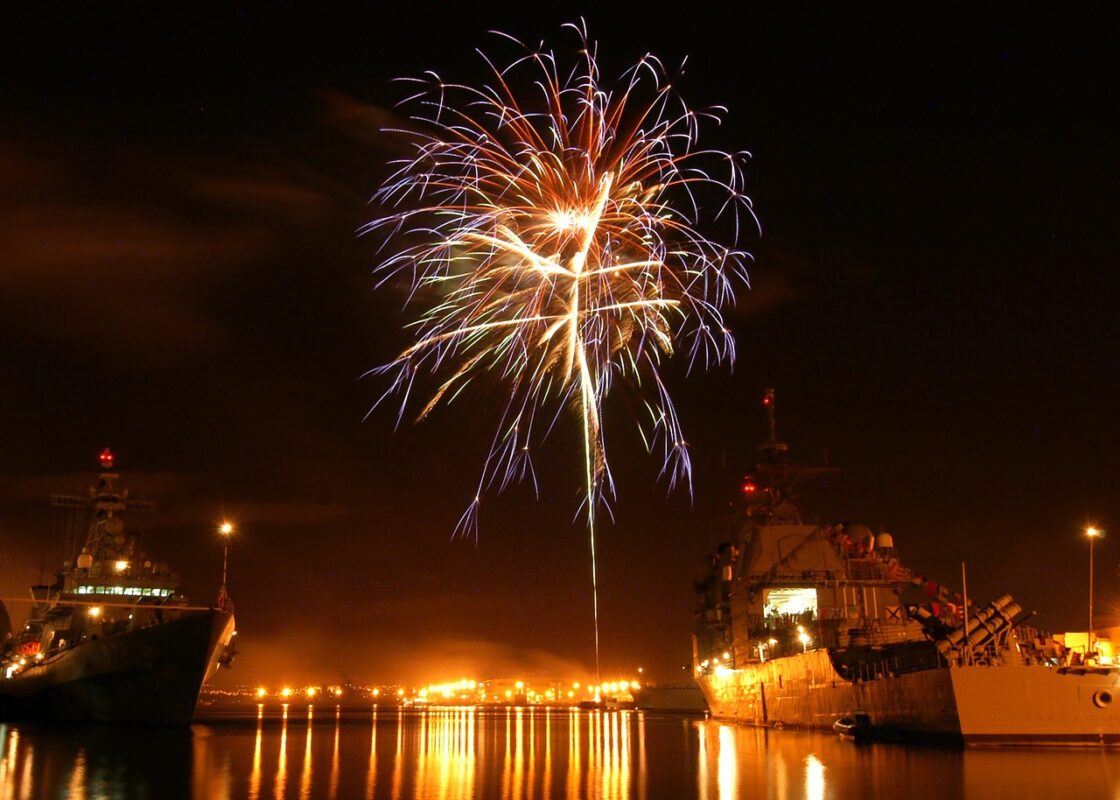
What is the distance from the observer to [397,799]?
20.1 metres

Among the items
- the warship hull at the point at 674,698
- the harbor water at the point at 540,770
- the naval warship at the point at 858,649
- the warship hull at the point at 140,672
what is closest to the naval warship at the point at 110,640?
the warship hull at the point at 140,672

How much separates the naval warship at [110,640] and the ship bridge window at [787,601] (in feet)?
91.9

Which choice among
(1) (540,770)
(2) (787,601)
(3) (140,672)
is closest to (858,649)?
(2) (787,601)

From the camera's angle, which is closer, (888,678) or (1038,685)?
(1038,685)

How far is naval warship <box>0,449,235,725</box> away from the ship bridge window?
28.0 m

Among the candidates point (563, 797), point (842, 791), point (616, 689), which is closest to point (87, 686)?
point (563, 797)

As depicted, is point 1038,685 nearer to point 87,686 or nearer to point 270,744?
point 270,744

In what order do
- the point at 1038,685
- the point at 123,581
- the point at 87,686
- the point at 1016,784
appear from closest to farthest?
the point at 1016,784 → the point at 1038,685 → the point at 87,686 → the point at 123,581

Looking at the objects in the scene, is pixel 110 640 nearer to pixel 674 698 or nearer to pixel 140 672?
pixel 140 672

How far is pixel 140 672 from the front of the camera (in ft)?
159

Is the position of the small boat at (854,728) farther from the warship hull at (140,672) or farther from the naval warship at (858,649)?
the warship hull at (140,672)

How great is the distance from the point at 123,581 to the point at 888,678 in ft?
130

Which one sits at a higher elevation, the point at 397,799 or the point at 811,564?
the point at 811,564

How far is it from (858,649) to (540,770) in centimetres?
1966
